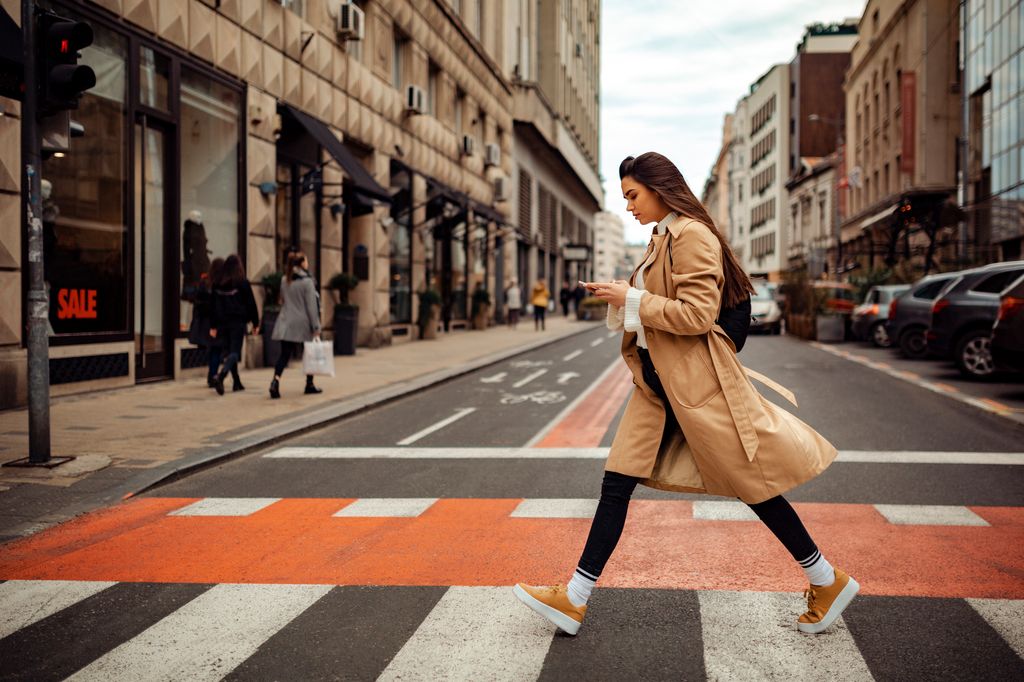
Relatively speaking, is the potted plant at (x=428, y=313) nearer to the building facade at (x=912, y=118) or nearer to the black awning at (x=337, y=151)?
the black awning at (x=337, y=151)

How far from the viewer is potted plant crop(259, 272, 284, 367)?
54.9ft

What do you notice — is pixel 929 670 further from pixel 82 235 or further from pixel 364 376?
pixel 364 376

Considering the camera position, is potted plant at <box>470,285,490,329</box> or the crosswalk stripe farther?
potted plant at <box>470,285,490,329</box>

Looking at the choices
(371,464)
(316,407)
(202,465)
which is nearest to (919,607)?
(371,464)

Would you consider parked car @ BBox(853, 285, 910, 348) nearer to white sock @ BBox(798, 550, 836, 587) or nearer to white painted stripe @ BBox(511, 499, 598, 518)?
white painted stripe @ BBox(511, 499, 598, 518)

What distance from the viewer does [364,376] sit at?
15867 mm

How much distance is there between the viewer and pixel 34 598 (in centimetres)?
450

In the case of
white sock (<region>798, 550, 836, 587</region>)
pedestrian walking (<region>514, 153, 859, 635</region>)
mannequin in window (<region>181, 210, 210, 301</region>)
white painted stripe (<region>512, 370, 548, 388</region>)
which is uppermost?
mannequin in window (<region>181, 210, 210, 301</region>)

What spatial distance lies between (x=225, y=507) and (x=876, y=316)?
67.4 ft

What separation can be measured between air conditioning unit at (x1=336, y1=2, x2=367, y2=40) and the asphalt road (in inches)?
525

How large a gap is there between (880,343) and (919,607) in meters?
21.5

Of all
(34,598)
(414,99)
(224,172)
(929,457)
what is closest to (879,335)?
(414,99)

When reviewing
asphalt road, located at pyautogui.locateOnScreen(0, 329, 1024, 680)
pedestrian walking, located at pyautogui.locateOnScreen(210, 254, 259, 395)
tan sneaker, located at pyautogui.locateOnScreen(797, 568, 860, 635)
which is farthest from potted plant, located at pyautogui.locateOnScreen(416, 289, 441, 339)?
tan sneaker, located at pyautogui.locateOnScreen(797, 568, 860, 635)

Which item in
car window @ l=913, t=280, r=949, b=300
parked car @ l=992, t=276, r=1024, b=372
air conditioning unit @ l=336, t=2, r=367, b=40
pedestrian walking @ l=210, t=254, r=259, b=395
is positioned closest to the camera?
parked car @ l=992, t=276, r=1024, b=372
